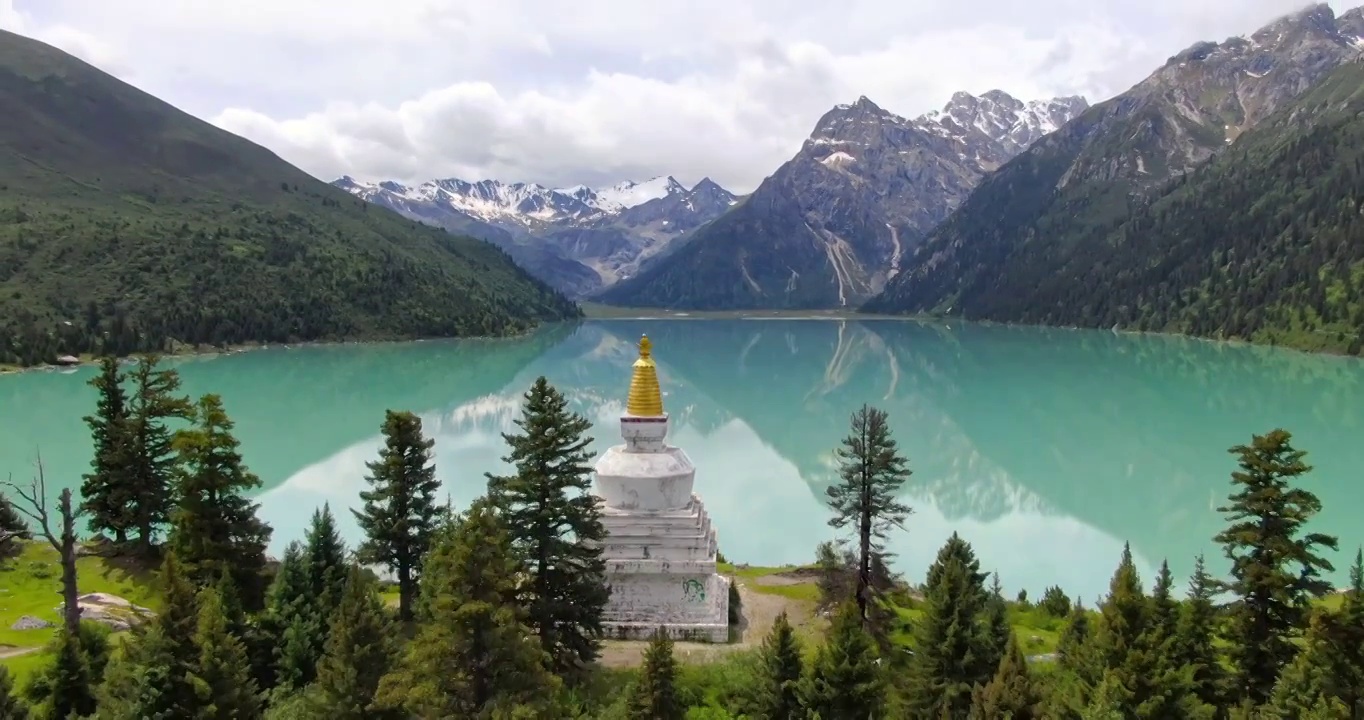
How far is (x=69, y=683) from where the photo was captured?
56.3 ft

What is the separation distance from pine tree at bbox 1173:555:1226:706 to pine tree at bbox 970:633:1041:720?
3.85 m

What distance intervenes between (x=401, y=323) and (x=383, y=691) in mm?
162645

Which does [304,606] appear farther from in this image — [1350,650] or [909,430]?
[909,430]

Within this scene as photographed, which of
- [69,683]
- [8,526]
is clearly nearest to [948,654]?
[69,683]

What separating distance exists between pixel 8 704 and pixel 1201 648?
891 inches

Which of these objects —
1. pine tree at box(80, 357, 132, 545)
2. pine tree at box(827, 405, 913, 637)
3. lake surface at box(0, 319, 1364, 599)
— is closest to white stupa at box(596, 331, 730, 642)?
pine tree at box(827, 405, 913, 637)

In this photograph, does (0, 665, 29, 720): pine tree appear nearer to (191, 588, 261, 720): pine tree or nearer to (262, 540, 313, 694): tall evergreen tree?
(191, 588, 261, 720): pine tree

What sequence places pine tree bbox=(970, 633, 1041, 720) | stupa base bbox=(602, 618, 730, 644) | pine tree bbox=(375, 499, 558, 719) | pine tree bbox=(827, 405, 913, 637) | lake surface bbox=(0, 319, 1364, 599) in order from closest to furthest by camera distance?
pine tree bbox=(375, 499, 558, 719) < pine tree bbox=(970, 633, 1041, 720) < stupa base bbox=(602, 618, 730, 644) < pine tree bbox=(827, 405, 913, 637) < lake surface bbox=(0, 319, 1364, 599)

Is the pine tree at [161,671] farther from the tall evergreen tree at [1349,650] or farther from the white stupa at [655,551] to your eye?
the tall evergreen tree at [1349,650]

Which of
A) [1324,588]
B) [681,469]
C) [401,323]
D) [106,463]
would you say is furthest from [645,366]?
[401,323]

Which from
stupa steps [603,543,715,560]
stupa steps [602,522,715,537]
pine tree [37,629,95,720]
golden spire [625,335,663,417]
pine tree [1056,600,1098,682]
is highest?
golden spire [625,335,663,417]

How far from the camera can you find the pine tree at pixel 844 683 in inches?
664

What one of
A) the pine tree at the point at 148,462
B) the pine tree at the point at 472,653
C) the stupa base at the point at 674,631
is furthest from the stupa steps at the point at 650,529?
the pine tree at the point at 148,462

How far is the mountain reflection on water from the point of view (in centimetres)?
4100
